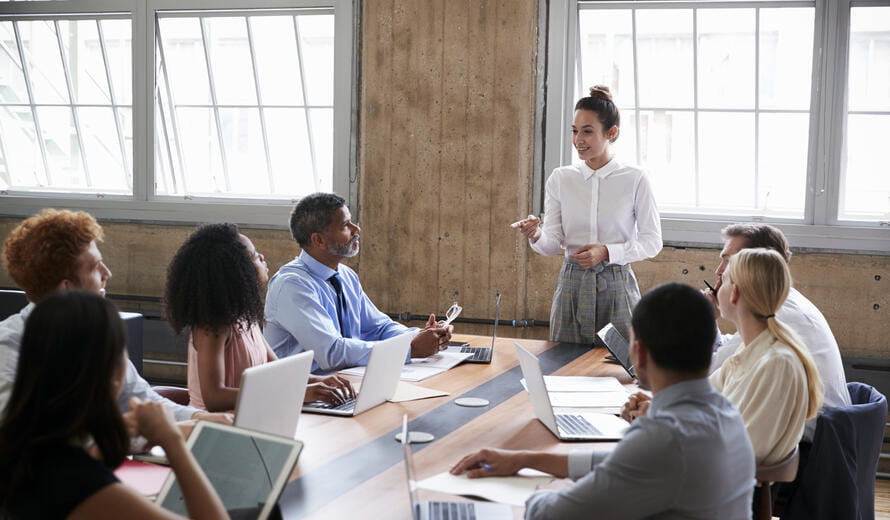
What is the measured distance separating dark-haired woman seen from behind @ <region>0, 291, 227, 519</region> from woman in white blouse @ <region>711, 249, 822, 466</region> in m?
1.45

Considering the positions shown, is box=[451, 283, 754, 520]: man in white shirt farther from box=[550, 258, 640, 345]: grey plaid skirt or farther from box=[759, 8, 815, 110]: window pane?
box=[759, 8, 815, 110]: window pane

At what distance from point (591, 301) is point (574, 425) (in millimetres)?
1370

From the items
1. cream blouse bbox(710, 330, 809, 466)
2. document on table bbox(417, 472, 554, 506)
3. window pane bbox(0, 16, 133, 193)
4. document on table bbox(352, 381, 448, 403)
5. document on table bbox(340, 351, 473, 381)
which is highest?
window pane bbox(0, 16, 133, 193)

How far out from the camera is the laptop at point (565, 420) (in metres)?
2.40

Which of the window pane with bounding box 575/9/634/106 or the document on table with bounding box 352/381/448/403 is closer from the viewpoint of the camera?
the document on table with bounding box 352/381/448/403

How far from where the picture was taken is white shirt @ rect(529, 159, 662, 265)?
13.2 ft

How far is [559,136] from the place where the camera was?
5164 millimetres

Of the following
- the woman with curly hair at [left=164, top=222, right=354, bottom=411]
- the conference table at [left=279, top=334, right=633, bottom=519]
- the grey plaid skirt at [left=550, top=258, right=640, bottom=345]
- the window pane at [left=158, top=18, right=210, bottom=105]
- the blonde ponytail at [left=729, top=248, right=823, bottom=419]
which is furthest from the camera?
the window pane at [left=158, top=18, right=210, bottom=105]

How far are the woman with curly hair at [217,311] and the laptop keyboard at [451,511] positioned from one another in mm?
871

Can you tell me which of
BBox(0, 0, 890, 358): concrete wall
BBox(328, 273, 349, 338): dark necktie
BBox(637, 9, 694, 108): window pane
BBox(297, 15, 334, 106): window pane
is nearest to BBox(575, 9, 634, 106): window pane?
BBox(637, 9, 694, 108): window pane

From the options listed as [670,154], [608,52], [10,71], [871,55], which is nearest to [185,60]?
[10,71]

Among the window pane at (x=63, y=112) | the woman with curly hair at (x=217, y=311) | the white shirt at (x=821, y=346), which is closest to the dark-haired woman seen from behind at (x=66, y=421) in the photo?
the woman with curly hair at (x=217, y=311)

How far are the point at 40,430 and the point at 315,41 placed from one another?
180 inches

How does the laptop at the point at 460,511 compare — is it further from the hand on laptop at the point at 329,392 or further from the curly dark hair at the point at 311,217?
the curly dark hair at the point at 311,217
